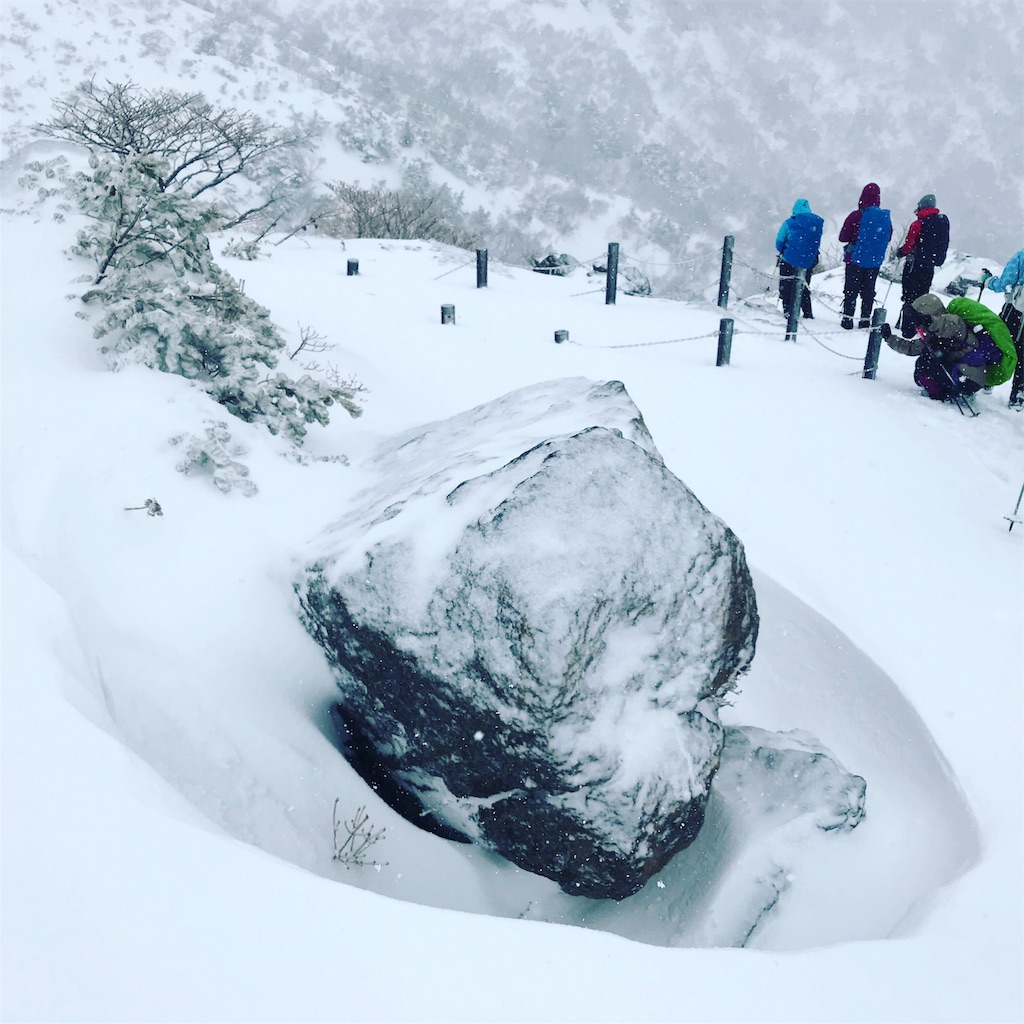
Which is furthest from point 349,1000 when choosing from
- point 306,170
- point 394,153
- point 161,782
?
point 394,153

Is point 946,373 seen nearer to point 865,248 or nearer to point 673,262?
point 865,248

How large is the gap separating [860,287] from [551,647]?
27.3 feet

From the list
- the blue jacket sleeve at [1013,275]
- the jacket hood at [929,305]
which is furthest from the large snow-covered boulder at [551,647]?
the blue jacket sleeve at [1013,275]

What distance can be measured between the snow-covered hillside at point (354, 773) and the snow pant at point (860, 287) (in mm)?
2098

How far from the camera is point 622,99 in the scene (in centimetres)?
3975

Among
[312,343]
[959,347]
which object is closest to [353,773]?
[312,343]

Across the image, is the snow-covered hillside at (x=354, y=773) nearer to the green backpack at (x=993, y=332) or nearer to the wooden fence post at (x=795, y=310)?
the green backpack at (x=993, y=332)

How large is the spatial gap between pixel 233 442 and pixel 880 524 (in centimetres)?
422

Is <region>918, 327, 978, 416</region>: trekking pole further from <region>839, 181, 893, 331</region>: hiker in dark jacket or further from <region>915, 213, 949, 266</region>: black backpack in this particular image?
<region>915, 213, 949, 266</region>: black backpack

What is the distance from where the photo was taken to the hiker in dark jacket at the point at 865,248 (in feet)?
29.1

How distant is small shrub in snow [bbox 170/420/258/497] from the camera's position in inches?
160

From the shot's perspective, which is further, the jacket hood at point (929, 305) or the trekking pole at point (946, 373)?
the trekking pole at point (946, 373)

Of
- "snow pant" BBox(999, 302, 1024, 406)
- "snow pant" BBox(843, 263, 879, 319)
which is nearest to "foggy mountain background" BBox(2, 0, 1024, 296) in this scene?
"snow pant" BBox(843, 263, 879, 319)

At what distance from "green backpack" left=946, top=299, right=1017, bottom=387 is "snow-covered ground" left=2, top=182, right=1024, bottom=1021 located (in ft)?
1.07
